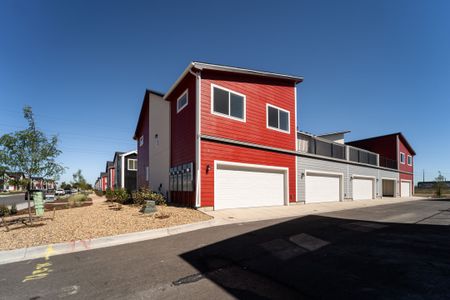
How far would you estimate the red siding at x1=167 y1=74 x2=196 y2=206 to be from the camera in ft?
43.3

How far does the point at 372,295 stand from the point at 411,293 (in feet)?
1.83

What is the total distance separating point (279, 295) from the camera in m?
3.51

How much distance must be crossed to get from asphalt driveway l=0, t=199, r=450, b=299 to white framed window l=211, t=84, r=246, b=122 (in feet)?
25.5

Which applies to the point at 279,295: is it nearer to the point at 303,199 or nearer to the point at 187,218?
the point at 187,218

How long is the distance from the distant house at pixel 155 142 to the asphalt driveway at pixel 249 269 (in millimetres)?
9182

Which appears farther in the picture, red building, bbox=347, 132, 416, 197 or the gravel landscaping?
red building, bbox=347, 132, 416, 197

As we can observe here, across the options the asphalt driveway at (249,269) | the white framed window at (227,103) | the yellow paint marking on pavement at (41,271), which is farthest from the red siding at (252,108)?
the yellow paint marking on pavement at (41,271)

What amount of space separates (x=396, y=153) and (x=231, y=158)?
92.6 feet

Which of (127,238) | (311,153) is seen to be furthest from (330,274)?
(311,153)

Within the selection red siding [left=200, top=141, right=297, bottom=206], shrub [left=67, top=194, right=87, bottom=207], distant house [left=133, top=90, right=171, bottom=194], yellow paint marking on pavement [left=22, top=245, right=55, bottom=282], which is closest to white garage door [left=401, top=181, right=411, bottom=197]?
red siding [left=200, top=141, right=297, bottom=206]

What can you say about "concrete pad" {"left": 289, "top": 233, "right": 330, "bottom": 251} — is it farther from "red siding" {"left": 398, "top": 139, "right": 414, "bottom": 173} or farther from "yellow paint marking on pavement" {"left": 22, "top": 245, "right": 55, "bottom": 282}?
"red siding" {"left": 398, "top": 139, "right": 414, "bottom": 173}

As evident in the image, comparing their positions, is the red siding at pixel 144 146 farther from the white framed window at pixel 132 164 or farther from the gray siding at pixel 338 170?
the gray siding at pixel 338 170

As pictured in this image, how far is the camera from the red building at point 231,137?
12594 millimetres

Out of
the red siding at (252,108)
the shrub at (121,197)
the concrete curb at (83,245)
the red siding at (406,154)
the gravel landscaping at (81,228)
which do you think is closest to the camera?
the concrete curb at (83,245)
